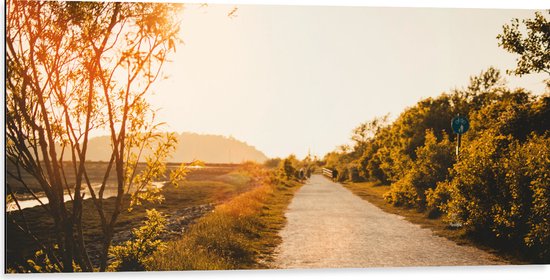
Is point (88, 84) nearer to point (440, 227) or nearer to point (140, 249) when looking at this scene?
point (140, 249)

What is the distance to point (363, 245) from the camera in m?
9.87

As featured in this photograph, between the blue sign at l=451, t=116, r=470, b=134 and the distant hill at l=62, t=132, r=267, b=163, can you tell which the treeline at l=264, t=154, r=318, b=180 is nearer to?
the distant hill at l=62, t=132, r=267, b=163

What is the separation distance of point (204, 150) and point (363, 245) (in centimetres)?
360

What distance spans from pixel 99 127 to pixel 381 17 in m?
5.73

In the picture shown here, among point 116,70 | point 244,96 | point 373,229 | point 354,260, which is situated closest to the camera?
point 116,70

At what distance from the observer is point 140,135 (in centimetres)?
749

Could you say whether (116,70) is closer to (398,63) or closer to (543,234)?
(398,63)

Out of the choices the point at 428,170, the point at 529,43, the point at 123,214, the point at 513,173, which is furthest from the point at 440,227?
the point at 123,214

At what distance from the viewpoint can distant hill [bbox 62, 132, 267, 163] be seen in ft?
25.7

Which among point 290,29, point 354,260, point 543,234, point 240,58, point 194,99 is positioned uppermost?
point 290,29

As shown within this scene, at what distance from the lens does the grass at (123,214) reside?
786cm

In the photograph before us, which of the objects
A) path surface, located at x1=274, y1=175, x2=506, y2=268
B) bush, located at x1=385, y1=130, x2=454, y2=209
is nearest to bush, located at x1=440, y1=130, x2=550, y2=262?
path surface, located at x1=274, y1=175, x2=506, y2=268

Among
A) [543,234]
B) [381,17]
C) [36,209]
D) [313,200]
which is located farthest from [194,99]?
[313,200]

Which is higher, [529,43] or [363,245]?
[529,43]
